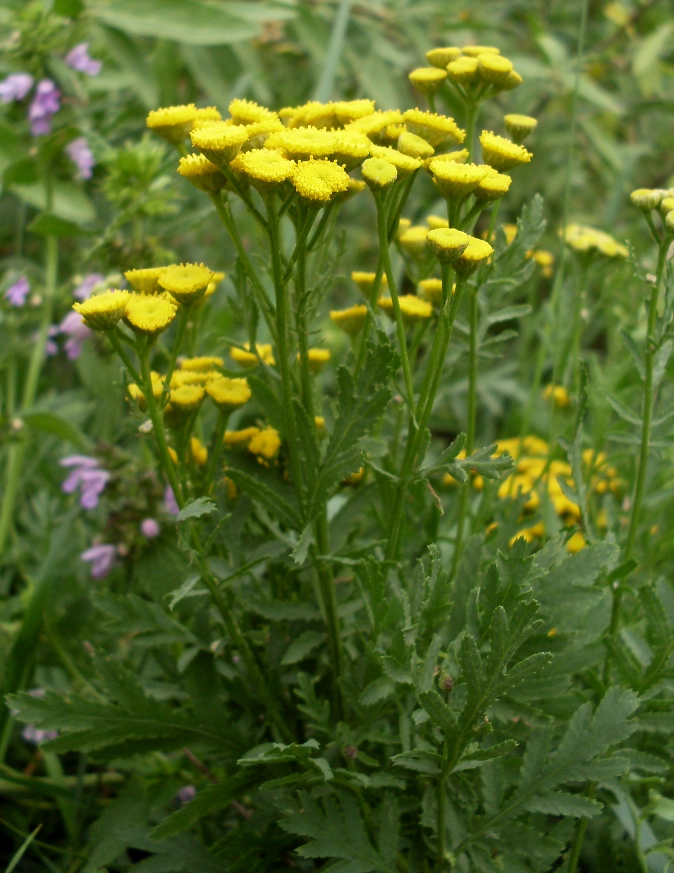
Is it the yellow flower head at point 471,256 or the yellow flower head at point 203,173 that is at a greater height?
the yellow flower head at point 203,173

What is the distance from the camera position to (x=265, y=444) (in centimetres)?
91

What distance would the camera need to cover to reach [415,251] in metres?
0.97

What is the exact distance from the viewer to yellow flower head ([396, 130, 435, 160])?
766 millimetres

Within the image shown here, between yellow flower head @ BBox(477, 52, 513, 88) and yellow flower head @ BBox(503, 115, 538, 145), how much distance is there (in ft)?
0.15

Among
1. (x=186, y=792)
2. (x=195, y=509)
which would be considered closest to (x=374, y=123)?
(x=195, y=509)

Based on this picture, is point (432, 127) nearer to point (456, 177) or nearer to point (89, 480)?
point (456, 177)

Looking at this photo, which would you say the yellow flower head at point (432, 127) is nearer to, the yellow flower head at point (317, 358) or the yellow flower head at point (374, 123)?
the yellow flower head at point (374, 123)

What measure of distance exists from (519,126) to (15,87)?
3.09 ft

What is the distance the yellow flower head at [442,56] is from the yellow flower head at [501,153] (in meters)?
0.14

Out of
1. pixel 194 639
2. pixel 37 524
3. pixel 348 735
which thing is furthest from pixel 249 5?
pixel 348 735

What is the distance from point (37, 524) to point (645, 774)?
1020mm

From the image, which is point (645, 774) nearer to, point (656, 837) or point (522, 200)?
point (656, 837)

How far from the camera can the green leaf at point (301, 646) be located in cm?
83

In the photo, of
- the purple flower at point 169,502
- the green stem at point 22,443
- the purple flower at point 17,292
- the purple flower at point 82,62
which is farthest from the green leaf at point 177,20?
the purple flower at point 169,502
